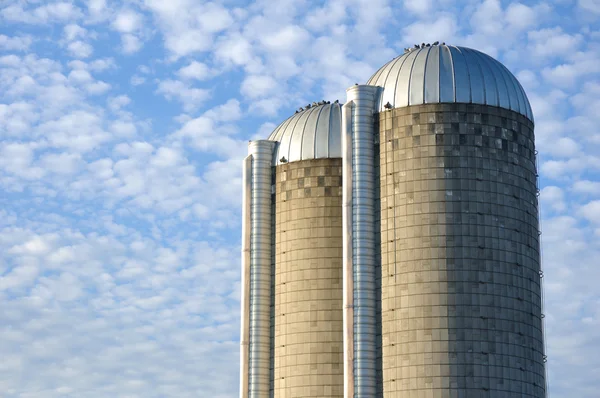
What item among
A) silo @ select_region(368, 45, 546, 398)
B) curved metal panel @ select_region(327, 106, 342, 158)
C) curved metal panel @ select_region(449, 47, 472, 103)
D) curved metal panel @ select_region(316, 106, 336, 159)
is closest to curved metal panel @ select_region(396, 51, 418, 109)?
silo @ select_region(368, 45, 546, 398)

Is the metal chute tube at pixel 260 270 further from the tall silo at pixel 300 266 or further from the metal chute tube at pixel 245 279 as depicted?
the metal chute tube at pixel 245 279

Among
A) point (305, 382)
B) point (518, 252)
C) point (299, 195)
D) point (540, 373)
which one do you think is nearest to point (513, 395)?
point (540, 373)

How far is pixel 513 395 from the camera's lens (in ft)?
326

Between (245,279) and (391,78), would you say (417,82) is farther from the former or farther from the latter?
(245,279)

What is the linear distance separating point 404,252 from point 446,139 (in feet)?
38.3

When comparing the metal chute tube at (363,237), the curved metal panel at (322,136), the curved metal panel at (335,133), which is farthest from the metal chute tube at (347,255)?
the curved metal panel at (322,136)

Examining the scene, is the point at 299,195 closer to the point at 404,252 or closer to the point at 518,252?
the point at 404,252

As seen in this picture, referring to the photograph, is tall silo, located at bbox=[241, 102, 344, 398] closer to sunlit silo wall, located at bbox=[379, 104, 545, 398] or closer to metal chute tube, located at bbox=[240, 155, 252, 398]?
metal chute tube, located at bbox=[240, 155, 252, 398]

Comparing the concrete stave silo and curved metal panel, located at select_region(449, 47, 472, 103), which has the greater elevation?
curved metal panel, located at select_region(449, 47, 472, 103)

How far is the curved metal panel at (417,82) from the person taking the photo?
105750 millimetres

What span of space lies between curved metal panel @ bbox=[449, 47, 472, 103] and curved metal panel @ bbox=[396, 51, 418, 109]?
172 inches

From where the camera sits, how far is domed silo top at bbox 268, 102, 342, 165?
115375mm

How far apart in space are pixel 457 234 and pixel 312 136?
889 inches

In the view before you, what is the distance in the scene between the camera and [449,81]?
4166 inches
